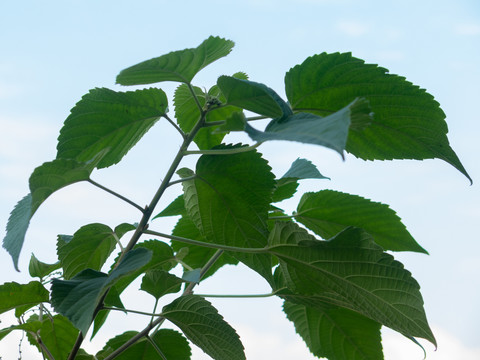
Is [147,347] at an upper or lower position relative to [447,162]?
lower

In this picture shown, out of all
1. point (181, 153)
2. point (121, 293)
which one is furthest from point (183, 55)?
point (121, 293)

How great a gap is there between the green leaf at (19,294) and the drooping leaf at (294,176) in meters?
0.33

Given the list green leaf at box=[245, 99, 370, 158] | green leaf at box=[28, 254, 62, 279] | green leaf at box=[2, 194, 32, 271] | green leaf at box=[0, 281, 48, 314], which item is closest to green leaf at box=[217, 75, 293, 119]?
green leaf at box=[245, 99, 370, 158]

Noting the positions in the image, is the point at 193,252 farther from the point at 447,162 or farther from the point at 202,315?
the point at 447,162

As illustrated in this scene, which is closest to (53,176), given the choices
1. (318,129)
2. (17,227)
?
(17,227)

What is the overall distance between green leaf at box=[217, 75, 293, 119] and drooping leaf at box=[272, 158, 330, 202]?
163 millimetres

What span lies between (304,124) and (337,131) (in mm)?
79

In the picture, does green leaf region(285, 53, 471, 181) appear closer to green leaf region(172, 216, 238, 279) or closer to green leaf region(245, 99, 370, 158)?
green leaf region(245, 99, 370, 158)

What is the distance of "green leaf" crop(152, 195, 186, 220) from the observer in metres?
0.83

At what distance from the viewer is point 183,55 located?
591mm

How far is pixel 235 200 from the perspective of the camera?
24.5 inches

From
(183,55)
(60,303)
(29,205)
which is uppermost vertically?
(183,55)

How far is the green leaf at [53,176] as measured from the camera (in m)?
0.53

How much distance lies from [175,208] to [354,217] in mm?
273
